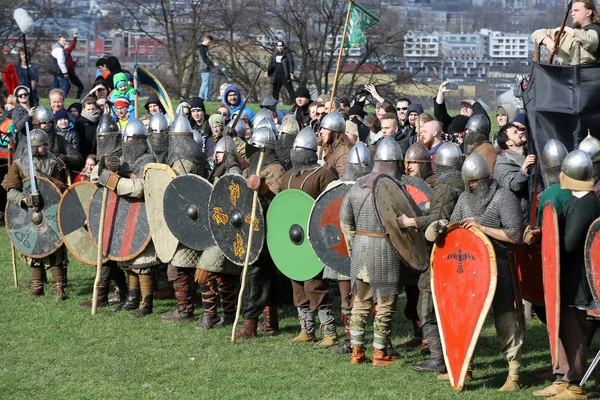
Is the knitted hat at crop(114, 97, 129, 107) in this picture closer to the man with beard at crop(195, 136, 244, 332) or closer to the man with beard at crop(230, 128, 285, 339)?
the man with beard at crop(195, 136, 244, 332)

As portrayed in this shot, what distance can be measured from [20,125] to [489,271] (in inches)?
279

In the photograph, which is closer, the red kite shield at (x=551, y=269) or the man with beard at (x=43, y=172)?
the red kite shield at (x=551, y=269)

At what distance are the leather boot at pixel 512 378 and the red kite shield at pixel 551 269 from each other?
311 millimetres

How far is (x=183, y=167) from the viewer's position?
8953 millimetres

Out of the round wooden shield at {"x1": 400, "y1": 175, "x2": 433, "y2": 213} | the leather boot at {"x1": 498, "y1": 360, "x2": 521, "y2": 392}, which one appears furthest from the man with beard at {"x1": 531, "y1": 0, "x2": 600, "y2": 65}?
the leather boot at {"x1": 498, "y1": 360, "x2": 521, "y2": 392}

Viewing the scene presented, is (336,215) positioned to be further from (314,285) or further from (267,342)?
(267,342)

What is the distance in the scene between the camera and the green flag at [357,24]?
11.1 m

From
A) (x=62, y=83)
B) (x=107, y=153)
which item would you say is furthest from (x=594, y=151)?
(x=62, y=83)

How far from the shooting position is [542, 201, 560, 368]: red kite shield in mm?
6242

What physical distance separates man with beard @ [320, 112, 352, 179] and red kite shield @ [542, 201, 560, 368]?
236 centimetres

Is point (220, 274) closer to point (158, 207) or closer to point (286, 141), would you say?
point (158, 207)

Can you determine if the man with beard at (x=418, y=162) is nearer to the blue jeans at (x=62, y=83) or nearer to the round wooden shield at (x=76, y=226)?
the round wooden shield at (x=76, y=226)

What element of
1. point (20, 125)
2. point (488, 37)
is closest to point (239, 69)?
point (20, 125)

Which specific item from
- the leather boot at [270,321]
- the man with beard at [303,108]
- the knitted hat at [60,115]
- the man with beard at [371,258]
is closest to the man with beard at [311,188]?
the leather boot at [270,321]
